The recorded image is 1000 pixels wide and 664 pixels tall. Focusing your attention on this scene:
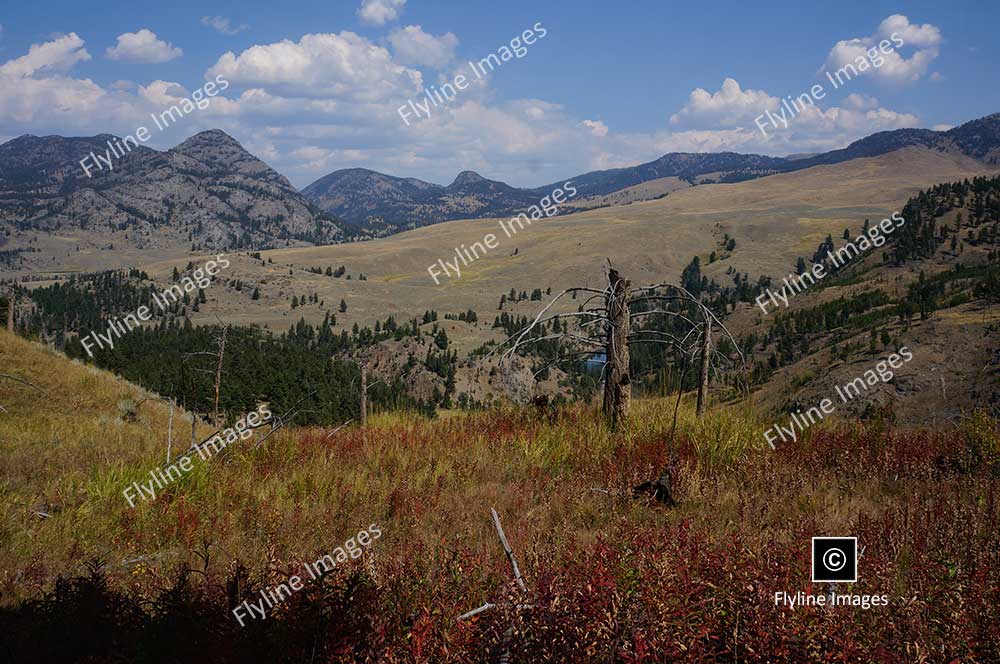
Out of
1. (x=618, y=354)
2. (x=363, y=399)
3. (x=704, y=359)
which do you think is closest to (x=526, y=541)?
(x=618, y=354)

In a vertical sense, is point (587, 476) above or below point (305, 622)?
below

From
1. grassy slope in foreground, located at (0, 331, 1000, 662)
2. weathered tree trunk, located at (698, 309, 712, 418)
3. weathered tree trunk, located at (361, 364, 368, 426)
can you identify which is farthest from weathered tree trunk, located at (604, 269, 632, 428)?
weathered tree trunk, located at (361, 364, 368, 426)

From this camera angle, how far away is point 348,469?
6.54 metres

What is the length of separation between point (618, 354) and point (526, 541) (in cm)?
431

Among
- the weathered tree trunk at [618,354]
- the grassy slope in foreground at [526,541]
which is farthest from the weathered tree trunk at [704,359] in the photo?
the weathered tree trunk at [618,354]

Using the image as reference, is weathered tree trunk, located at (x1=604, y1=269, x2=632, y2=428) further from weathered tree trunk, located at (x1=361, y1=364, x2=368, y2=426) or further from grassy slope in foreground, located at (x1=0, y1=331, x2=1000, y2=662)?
weathered tree trunk, located at (x1=361, y1=364, x2=368, y2=426)

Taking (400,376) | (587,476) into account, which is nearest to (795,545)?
(587,476)

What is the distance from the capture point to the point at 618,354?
800 cm

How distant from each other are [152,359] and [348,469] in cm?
7191

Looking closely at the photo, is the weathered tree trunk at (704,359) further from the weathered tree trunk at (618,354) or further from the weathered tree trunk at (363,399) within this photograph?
the weathered tree trunk at (363,399)

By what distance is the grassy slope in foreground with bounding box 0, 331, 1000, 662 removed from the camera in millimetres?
2594

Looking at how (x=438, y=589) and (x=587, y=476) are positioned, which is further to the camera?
(x=587, y=476)

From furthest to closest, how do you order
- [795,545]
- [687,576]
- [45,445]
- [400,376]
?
[400,376]
[45,445]
[795,545]
[687,576]

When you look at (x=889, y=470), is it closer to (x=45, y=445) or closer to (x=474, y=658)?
(x=474, y=658)
